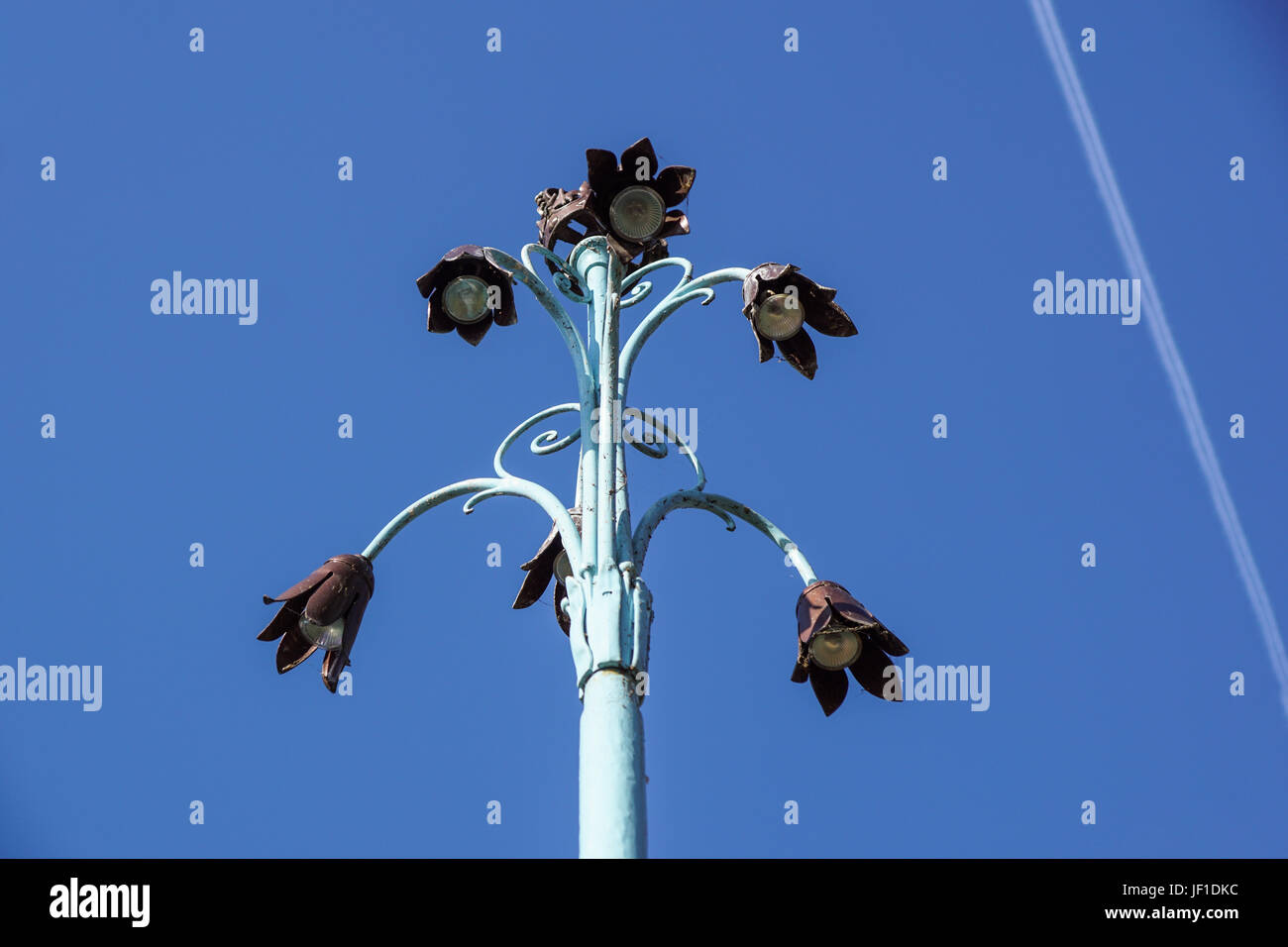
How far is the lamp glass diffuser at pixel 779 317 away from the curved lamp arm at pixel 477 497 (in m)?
1.11

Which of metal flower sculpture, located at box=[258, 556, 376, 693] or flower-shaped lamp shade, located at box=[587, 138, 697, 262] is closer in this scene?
metal flower sculpture, located at box=[258, 556, 376, 693]

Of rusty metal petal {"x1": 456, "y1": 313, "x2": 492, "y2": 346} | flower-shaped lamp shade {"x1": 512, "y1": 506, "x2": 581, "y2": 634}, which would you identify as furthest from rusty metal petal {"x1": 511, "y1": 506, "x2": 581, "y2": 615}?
rusty metal petal {"x1": 456, "y1": 313, "x2": 492, "y2": 346}

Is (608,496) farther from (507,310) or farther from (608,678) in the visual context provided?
(507,310)

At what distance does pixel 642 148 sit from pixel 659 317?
86 cm

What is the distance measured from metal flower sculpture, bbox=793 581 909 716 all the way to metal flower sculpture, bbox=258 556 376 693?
174 cm

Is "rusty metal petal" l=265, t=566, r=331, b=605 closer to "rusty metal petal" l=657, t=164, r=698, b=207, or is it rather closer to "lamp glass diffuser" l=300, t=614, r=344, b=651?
"lamp glass diffuser" l=300, t=614, r=344, b=651

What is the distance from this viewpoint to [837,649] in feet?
21.5

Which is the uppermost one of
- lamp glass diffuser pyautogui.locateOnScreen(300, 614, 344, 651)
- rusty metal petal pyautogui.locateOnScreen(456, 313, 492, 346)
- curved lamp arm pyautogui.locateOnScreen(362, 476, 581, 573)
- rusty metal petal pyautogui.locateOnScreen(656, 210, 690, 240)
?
rusty metal petal pyautogui.locateOnScreen(656, 210, 690, 240)

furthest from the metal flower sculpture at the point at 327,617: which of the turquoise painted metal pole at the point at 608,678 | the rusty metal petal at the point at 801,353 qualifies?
the rusty metal petal at the point at 801,353

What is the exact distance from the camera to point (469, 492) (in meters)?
6.88

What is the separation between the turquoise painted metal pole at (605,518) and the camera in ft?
18.9

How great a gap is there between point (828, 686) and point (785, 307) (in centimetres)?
150

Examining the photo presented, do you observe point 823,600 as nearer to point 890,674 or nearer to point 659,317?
point 890,674

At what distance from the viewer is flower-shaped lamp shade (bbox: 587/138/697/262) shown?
7.45 metres
